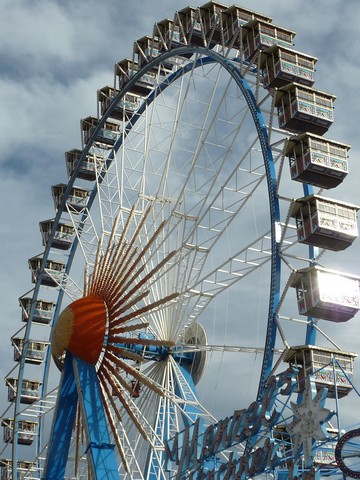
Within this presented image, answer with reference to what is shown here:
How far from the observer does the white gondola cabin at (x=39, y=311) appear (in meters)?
32.6

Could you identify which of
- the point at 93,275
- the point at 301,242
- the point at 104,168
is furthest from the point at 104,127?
the point at 301,242

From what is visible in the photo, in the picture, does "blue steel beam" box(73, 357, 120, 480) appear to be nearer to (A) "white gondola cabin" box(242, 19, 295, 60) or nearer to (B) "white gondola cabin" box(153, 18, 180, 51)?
(A) "white gondola cabin" box(242, 19, 295, 60)

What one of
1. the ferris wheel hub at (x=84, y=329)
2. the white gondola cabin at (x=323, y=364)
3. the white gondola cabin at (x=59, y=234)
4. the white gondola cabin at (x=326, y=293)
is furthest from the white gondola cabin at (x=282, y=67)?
the white gondola cabin at (x=59, y=234)

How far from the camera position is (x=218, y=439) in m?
17.7

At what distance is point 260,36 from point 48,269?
1340 cm

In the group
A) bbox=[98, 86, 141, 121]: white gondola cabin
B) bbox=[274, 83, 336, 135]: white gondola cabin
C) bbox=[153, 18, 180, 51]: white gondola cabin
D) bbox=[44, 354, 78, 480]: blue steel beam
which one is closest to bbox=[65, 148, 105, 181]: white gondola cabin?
bbox=[98, 86, 141, 121]: white gondola cabin

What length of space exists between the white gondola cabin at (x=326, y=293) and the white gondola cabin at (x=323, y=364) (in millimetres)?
763

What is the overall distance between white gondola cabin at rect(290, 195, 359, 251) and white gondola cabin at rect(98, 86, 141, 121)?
11627 millimetres

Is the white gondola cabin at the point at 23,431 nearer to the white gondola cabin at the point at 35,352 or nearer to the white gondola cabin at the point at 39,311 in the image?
the white gondola cabin at the point at 35,352

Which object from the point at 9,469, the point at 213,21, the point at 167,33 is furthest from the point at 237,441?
the point at 9,469

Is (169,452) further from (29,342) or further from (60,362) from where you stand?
(29,342)

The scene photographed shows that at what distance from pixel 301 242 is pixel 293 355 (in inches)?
94.3

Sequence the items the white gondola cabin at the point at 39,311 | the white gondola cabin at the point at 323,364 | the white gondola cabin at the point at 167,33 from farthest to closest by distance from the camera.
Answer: the white gondola cabin at the point at 39,311, the white gondola cabin at the point at 167,33, the white gondola cabin at the point at 323,364

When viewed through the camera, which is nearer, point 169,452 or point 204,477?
point 204,477
